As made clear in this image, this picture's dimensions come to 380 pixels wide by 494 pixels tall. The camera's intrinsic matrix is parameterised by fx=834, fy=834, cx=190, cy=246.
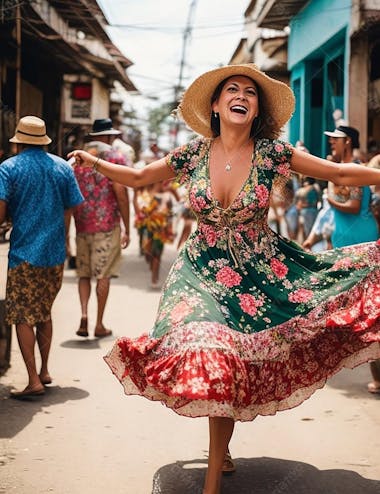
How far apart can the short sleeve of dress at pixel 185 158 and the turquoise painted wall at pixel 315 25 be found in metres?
9.65

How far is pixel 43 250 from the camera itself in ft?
19.8

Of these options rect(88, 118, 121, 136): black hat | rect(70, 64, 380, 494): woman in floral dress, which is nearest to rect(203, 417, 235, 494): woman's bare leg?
rect(70, 64, 380, 494): woman in floral dress

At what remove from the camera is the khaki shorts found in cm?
830

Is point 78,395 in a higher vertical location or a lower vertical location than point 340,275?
lower

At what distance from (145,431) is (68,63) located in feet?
42.6

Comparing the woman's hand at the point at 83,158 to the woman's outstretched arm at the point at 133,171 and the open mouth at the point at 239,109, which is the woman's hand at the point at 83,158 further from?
the open mouth at the point at 239,109

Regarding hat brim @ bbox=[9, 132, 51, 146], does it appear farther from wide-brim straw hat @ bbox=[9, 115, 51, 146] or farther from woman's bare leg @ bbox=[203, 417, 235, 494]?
woman's bare leg @ bbox=[203, 417, 235, 494]

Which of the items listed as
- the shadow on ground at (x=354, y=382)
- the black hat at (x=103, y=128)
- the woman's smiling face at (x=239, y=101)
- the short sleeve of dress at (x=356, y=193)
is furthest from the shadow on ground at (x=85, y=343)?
the woman's smiling face at (x=239, y=101)

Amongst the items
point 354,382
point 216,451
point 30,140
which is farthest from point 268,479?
point 30,140

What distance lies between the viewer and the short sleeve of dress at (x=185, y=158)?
4547 mm

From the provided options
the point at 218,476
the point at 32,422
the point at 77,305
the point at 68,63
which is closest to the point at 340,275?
the point at 218,476

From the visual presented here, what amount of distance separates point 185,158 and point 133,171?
0.32 m

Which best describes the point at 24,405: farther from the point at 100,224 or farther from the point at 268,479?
the point at 100,224

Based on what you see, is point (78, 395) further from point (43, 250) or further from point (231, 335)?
point (231, 335)
